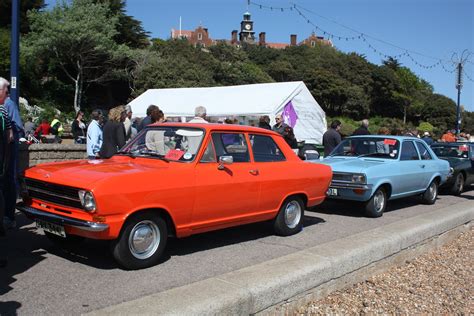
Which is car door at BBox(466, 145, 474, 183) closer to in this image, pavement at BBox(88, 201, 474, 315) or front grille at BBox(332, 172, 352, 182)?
front grille at BBox(332, 172, 352, 182)

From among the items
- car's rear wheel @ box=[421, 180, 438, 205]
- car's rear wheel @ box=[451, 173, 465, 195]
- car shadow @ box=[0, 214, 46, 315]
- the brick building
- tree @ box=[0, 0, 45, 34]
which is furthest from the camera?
the brick building

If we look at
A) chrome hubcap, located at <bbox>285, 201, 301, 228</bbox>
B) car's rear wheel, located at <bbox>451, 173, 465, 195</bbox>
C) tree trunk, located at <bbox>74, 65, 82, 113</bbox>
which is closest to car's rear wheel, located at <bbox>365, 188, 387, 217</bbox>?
chrome hubcap, located at <bbox>285, 201, 301, 228</bbox>

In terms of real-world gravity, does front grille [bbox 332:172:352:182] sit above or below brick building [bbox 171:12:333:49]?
below

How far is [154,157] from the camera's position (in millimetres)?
5473

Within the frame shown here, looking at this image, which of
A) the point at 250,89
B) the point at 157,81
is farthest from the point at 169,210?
the point at 157,81

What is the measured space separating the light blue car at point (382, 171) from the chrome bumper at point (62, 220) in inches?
203

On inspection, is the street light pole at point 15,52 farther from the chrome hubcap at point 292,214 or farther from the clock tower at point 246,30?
the clock tower at point 246,30

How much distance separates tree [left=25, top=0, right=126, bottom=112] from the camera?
3259 cm

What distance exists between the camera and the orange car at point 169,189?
444 centimetres

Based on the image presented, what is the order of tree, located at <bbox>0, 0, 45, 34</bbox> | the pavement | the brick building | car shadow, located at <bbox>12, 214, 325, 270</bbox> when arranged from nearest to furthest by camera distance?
1. the pavement
2. car shadow, located at <bbox>12, 214, 325, 270</bbox>
3. tree, located at <bbox>0, 0, 45, 34</bbox>
4. the brick building

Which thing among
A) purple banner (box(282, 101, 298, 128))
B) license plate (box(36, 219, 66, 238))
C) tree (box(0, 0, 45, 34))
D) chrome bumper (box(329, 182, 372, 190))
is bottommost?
license plate (box(36, 219, 66, 238))

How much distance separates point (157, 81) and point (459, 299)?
3411 centimetres

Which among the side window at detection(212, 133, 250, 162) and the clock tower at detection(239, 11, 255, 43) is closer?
the side window at detection(212, 133, 250, 162)

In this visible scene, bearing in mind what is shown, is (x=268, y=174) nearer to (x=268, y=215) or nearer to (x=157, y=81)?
(x=268, y=215)
